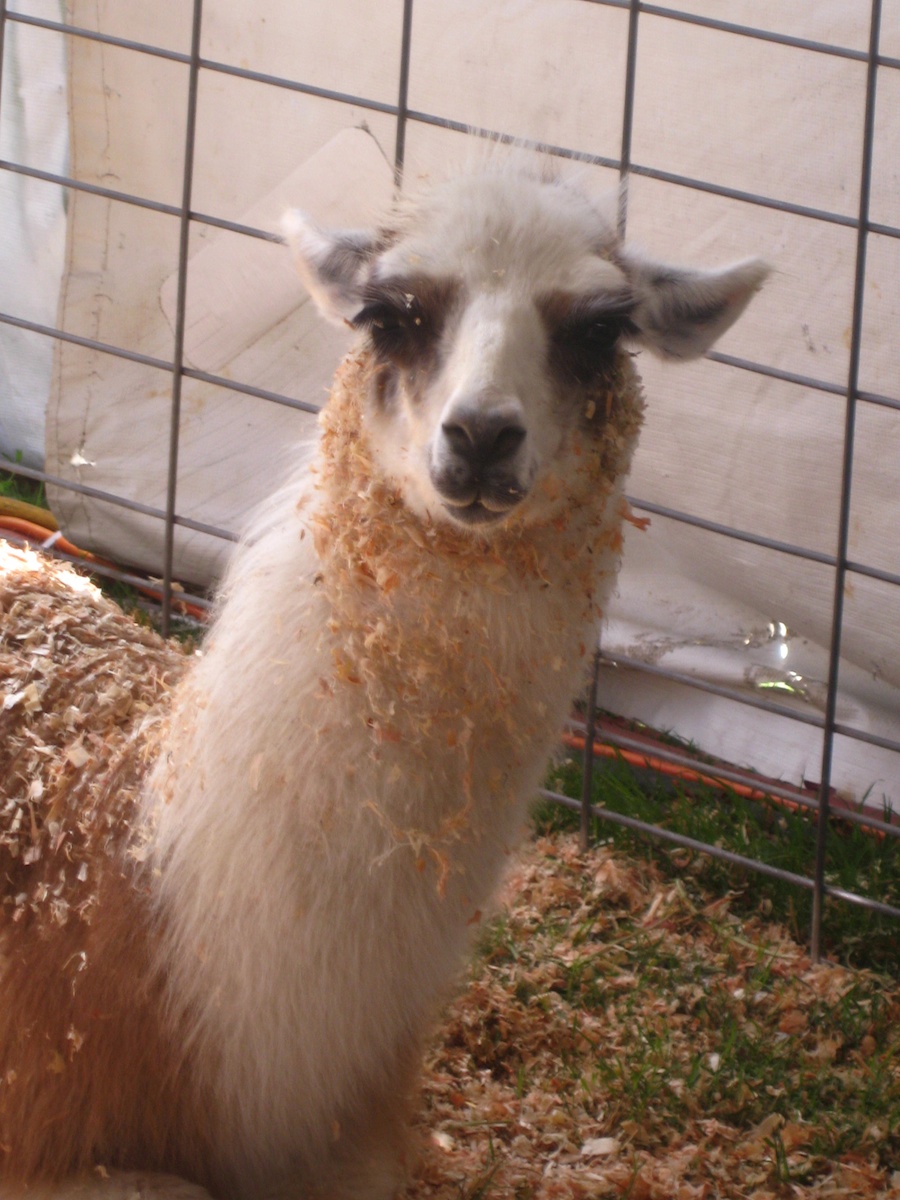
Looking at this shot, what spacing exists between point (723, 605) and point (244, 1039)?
2.11 meters

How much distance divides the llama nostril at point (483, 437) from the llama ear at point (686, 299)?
1.34 ft

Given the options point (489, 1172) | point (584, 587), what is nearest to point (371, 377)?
point (584, 587)

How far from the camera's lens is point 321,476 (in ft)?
5.86

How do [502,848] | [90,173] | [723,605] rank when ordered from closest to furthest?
[502,848] < [723,605] < [90,173]

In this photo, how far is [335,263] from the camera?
1.91 meters

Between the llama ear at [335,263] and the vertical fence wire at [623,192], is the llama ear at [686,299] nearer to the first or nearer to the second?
the vertical fence wire at [623,192]

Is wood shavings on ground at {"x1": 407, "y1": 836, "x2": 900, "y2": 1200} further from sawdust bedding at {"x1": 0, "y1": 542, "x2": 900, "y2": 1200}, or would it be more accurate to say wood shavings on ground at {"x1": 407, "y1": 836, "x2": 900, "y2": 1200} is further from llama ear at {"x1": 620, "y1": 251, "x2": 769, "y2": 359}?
llama ear at {"x1": 620, "y1": 251, "x2": 769, "y2": 359}

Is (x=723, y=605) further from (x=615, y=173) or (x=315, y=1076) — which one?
(x=315, y=1076)

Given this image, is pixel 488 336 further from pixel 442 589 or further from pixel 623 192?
pixel 623 192

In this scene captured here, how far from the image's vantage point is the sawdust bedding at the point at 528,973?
1.92m

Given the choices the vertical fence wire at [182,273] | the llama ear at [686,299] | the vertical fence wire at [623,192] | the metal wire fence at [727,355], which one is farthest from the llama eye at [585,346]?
the vertical fence wire at [182,273]

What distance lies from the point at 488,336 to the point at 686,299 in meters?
0.42

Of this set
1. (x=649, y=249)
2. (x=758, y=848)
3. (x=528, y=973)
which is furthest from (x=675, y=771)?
(x=649, y=249)

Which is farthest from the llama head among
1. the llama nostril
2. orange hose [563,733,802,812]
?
orange hose [563,733,802,812]
